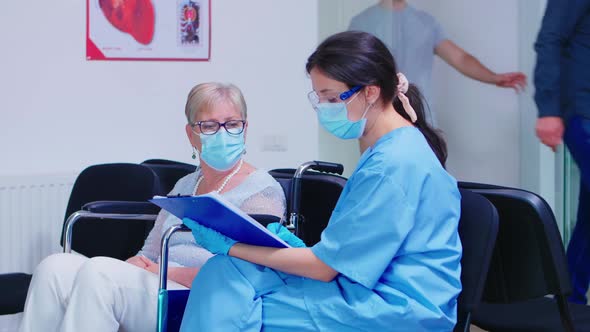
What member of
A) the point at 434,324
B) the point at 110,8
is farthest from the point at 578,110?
the point at 110,8

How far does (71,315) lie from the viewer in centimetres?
204

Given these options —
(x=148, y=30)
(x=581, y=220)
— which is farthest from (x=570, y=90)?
(x=148, y=30)

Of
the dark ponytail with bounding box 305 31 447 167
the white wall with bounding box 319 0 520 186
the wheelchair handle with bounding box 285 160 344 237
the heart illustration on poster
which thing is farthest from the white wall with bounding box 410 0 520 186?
the dark ponytail with bounding box 305 31 447 167

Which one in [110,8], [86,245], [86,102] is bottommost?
[86,245]

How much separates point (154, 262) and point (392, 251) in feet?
3.19

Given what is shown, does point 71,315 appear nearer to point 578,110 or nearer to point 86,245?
point 86,245

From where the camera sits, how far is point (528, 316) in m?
2.14

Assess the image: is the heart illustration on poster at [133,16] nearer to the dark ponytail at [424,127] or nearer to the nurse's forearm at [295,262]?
the dark ponytail at [424,127]

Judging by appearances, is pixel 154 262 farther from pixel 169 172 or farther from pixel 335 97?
pixel 335 97

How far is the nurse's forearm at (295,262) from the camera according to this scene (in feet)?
5.74

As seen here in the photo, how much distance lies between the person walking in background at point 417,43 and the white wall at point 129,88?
1.02 ft

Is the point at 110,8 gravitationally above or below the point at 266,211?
above

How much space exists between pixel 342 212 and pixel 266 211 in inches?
22.1

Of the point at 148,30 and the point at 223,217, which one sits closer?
the point at 223,217
